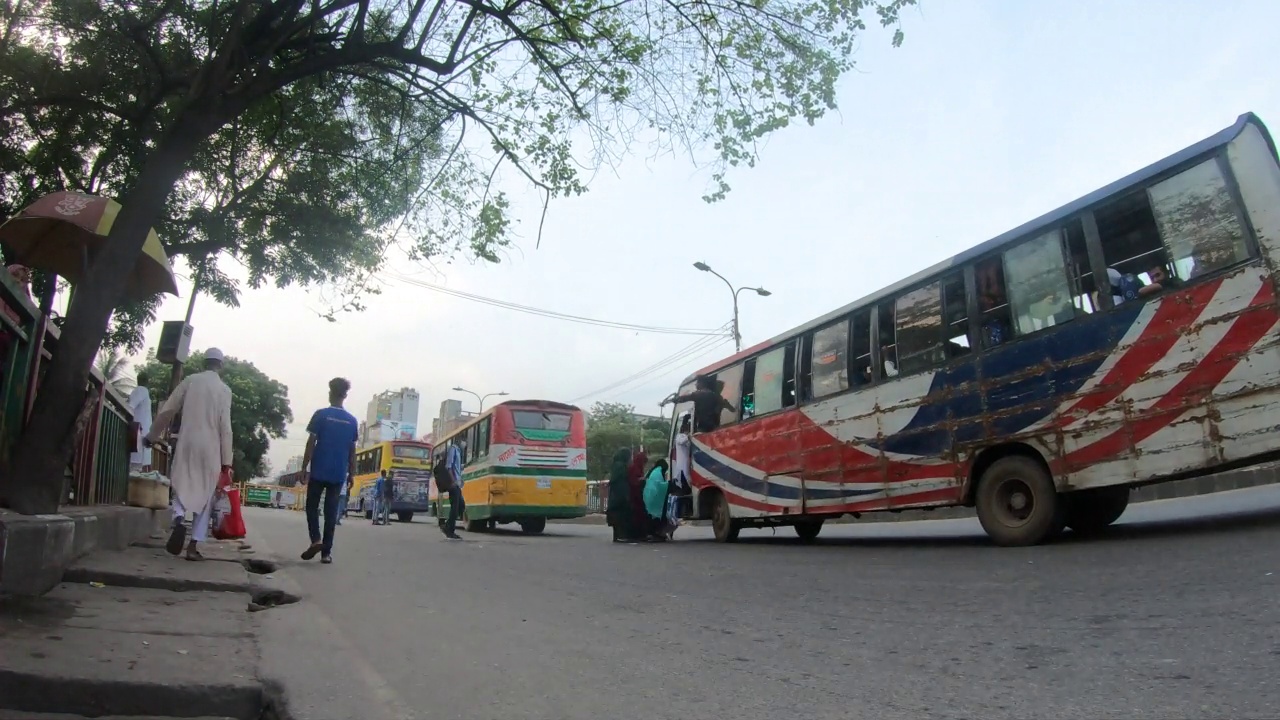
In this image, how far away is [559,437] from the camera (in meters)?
17.7

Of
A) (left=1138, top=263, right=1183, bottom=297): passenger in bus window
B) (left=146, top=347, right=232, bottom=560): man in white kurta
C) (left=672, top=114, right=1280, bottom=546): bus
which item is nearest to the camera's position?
(left=672, top=114, right=1280, bottom=546): bus

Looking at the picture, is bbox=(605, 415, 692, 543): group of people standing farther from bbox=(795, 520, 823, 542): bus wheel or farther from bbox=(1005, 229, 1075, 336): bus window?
bbox=(1005, 229, 1075, 336): bus window

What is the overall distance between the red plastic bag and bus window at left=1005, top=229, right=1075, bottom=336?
782cm

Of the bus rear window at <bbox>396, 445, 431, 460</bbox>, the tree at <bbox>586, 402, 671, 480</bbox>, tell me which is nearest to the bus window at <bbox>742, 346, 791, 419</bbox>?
the bus rear window at <bbox>396, 445, 431, 460</bbox>

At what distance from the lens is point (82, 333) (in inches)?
211

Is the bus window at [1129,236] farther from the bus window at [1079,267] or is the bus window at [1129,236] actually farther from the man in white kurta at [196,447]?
the man in white kurta at [196,447]

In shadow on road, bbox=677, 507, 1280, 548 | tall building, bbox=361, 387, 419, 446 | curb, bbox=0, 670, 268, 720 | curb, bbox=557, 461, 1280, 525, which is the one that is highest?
tall building, bbox=361, 387, 419, 446

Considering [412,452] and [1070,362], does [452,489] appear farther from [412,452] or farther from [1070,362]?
[412,452]

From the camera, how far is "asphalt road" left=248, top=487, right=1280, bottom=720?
2826 mm

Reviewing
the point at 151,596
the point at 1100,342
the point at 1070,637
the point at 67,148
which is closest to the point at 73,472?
the point at 151,596

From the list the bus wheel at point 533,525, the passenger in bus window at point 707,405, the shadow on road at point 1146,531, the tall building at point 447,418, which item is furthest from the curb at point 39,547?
the tall building at point 447,418

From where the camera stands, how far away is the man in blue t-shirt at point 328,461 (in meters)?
7.89

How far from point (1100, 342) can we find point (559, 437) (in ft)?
41.9

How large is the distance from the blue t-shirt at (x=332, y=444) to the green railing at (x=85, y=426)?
74.4 inches
